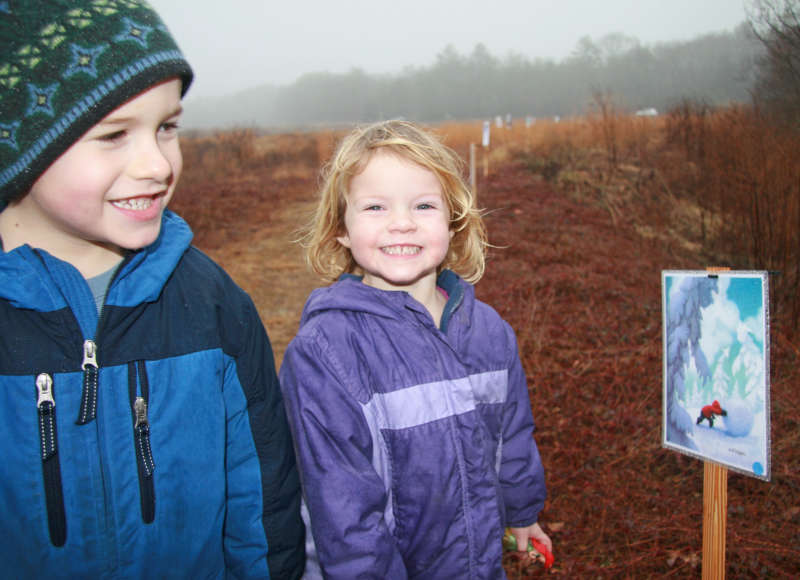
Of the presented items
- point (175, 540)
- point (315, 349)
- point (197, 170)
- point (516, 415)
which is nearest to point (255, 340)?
point (315, 349)

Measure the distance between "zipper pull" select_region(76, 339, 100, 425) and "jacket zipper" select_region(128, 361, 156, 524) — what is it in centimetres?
6

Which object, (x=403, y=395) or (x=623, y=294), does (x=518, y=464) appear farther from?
(x=623, y=294)

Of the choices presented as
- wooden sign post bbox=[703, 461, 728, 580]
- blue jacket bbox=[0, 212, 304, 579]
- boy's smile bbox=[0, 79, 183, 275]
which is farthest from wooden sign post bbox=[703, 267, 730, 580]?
boy's smile bbox=[0, 79, 183, 275]

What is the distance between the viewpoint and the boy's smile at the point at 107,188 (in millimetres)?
992

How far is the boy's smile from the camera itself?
0.99 m

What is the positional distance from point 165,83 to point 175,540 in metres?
0.93

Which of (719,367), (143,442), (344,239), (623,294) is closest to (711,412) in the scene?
(719,367)

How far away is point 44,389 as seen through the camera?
39.8 inches

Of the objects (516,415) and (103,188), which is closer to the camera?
(103,188)

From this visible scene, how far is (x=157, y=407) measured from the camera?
3.64ft

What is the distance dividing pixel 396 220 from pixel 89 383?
799mm

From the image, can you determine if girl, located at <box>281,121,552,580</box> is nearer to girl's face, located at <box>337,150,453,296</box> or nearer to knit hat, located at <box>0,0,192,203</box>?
girl's face, located at <box>337,150,453,296</box>

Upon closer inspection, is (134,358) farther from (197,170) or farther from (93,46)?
(197,170)

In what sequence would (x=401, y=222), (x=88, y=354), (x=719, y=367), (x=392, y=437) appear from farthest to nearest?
(x=719, y=367), (x=401, y=222), (x=392, y=437), (x=88, y=354)
